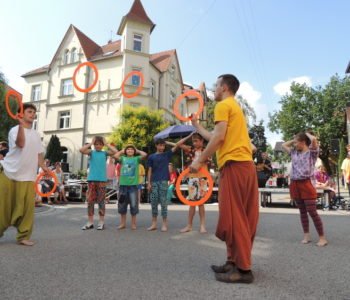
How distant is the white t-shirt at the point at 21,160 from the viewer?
17.5ft

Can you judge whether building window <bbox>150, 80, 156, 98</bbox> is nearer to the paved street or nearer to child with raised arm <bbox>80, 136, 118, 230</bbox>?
child with raised arm <bbox>80, 136, 118, 230</bbox>

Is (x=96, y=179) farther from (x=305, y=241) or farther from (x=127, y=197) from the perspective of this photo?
(x=305, y=241)

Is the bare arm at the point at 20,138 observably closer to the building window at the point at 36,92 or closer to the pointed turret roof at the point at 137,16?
the pointed turret roof at the point at 137,16

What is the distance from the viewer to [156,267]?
12.8 feet

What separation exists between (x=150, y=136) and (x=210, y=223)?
776 inches

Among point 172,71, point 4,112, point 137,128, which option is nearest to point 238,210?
point 137,128

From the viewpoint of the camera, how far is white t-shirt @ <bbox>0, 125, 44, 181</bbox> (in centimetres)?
532

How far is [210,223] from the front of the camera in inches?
322

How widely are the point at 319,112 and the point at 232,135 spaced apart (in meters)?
50.5

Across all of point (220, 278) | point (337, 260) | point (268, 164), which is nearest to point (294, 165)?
point (337, 260)

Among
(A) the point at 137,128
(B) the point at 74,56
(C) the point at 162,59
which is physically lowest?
(A) the point at 137,128

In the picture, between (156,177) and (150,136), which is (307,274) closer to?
(156,177)

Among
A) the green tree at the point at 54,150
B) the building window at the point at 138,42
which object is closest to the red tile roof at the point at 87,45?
the building window at the point at 138,42

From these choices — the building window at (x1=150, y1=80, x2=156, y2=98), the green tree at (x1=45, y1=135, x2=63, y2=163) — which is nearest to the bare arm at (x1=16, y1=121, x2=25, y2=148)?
the green tree at (x1=45, y1=135, x2=63, y2=163)
